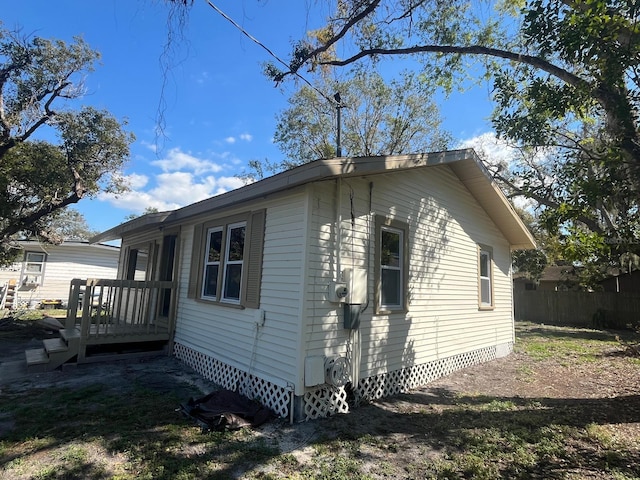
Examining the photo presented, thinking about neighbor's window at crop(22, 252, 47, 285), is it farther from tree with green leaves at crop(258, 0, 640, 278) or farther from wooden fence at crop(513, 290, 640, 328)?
wooden fence at crop(513, 290, 640, 328)

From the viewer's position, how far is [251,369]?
214 inches

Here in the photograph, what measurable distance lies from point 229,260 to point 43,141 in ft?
37.4

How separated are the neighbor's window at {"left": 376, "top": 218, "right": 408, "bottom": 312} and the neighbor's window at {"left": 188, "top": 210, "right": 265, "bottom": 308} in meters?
1.99

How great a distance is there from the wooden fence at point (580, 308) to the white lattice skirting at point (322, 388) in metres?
13.7

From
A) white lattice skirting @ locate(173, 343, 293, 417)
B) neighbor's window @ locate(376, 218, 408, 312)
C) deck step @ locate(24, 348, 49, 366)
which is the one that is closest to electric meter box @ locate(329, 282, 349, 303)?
neighbor's window @ locate(376, 218, 408, 312)

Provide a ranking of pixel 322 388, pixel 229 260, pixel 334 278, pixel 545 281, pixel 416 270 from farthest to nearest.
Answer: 1. pixel 545 281
2. pixel 416 270
3. pixel 229 260
4. pixel 334 278
5. pixel 322 388

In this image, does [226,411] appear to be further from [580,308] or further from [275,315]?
[580,308]

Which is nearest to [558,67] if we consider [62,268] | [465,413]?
[465,413]

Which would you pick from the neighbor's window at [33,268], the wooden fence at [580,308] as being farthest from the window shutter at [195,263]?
the wooden fence at [580,308]

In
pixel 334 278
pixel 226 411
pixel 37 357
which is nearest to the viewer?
pixel 226 411

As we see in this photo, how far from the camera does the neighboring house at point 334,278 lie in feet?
16.1

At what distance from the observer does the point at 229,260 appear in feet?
21.2

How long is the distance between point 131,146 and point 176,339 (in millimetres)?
10253

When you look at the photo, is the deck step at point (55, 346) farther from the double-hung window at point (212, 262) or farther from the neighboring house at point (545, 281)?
the neighboring house at point (545, 281)
